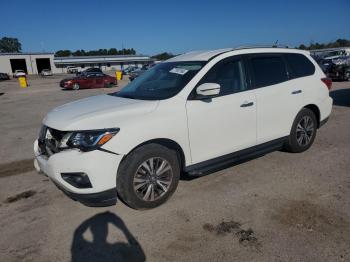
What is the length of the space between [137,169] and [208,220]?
3.24 feet

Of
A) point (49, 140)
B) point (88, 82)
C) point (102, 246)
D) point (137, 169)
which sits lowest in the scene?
A: point (88, 82)

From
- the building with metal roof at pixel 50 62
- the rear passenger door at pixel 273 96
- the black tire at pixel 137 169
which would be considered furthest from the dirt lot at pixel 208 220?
the building with metal roof at pixel 50 62

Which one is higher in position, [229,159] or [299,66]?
[299,66]

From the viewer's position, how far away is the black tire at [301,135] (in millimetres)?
5562

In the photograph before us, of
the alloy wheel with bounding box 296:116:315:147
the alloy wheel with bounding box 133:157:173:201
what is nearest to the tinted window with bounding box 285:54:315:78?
the alloy wheel with bounding box 296:116:315:147

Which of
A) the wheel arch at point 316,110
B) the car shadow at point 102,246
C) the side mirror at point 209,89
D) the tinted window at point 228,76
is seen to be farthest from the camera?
the wheel arch at point 316,110

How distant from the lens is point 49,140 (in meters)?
4.10

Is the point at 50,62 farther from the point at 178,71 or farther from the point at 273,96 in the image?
the point at 273,96

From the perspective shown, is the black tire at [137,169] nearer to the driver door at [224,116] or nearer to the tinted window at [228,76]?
the driver door at [224,116]

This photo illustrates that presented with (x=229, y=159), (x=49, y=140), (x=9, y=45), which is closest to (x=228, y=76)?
(x=229, y=159)

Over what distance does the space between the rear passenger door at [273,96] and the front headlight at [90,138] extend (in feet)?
7.57

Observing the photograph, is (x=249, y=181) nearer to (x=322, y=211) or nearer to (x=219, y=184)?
(x=219, y=184)

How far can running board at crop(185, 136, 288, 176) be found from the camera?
4.34 m

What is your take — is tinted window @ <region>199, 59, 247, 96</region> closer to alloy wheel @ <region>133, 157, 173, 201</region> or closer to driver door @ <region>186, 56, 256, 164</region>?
driver door @ <region>186, 56, 256, 164</region>
